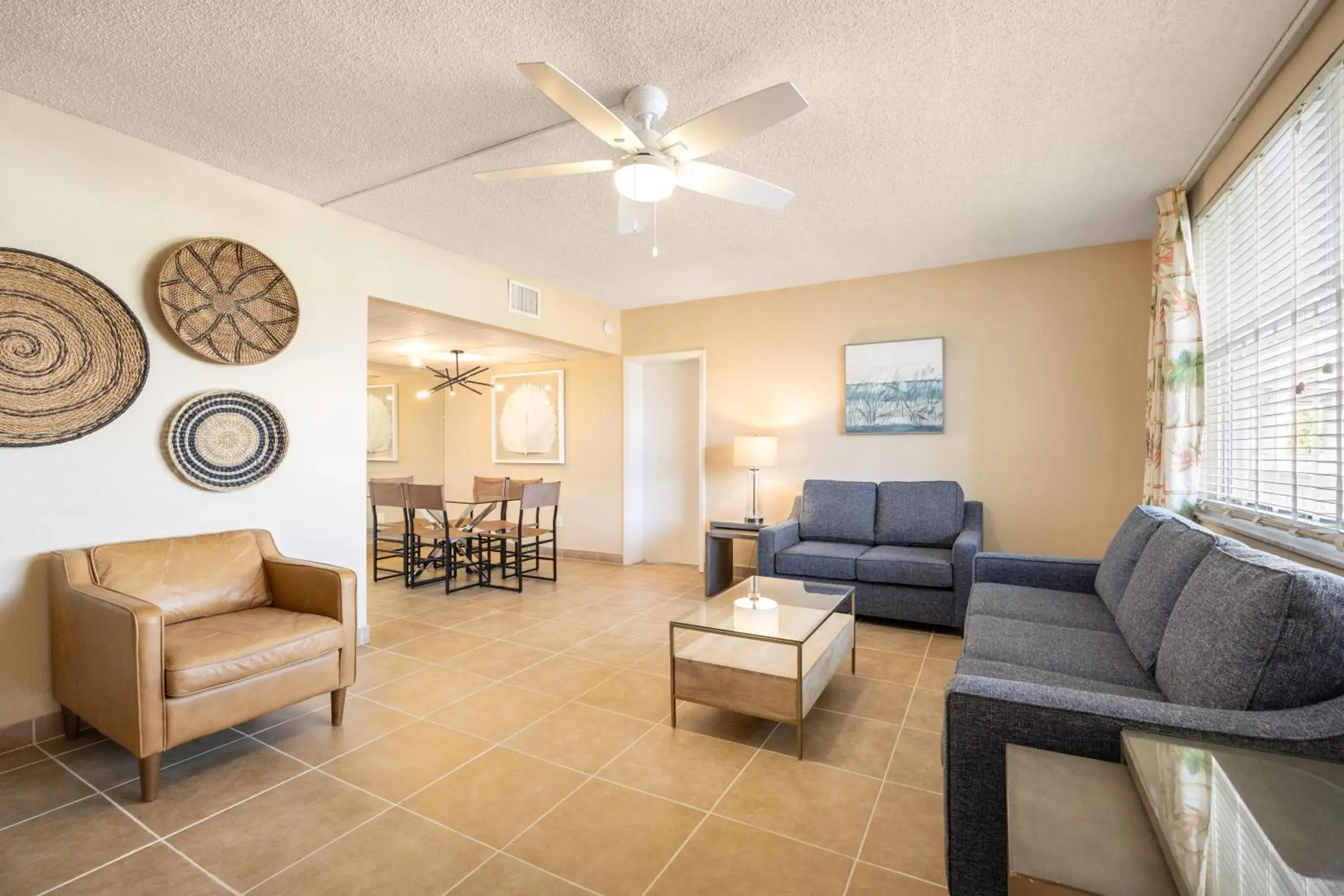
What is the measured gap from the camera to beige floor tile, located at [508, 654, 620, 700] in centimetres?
298

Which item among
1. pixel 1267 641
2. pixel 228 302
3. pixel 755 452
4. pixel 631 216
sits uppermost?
pixel 631 216

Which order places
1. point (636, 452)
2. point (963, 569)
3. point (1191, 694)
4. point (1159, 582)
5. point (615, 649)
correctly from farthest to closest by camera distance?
point (636, 452) → point (963, 569) → point (615, 649) → point (1159, 582) → point (1191, 694)

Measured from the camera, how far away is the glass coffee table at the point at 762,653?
238 centimetres

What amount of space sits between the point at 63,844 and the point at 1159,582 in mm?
3619

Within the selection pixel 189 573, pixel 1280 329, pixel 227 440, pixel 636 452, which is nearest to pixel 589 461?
pixel 636 452

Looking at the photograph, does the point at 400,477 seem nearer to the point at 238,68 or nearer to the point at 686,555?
the point at 686,555

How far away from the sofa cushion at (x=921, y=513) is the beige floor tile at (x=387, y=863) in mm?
3540

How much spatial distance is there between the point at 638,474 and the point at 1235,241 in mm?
4799

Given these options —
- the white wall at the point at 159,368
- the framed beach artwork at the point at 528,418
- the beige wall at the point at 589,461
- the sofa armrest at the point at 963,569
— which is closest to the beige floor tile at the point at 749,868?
the sofa armrest at the point at 963,569

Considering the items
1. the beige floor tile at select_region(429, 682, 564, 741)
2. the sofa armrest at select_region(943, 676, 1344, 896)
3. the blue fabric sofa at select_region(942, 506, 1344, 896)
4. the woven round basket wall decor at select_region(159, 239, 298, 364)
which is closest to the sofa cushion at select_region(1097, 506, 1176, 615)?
the blue fabric sofa at select_region(942, 506, 1344, 896)

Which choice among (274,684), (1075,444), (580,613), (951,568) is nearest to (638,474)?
(580,613)

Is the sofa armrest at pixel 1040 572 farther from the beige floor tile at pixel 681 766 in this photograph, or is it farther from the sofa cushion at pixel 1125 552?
the beige floor tile at pixel 681 766

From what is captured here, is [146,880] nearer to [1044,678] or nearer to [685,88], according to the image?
[1044,678]

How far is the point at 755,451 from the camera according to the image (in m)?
4.96
